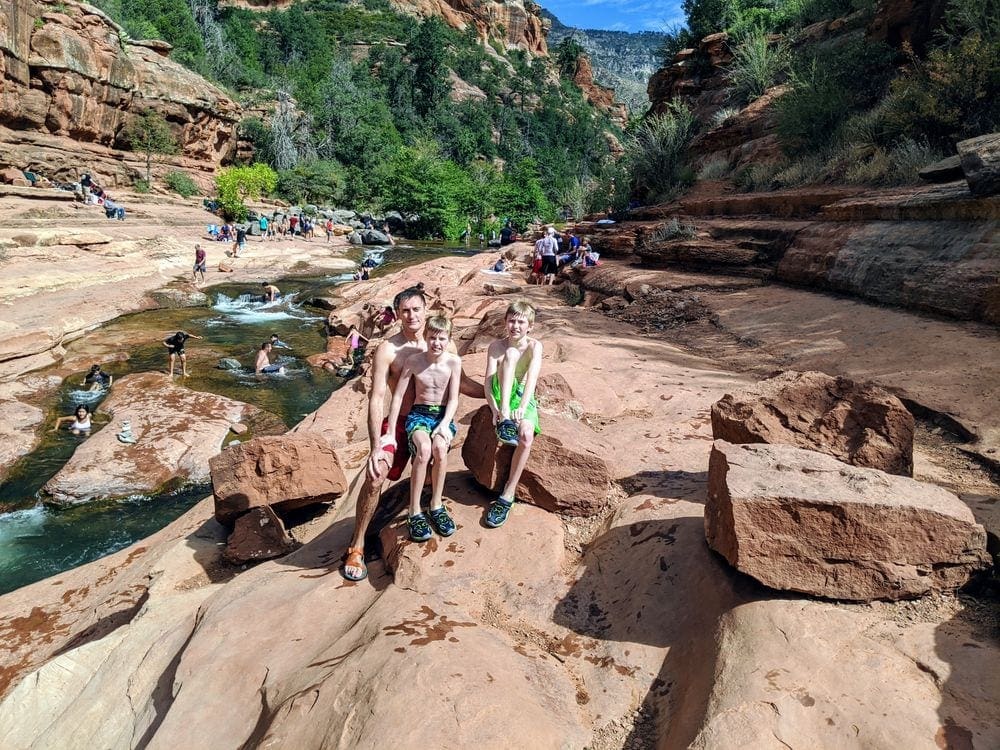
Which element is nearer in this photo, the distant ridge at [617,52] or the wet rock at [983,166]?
the wet rock at [983,166]

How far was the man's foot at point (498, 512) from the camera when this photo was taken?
10.8ft

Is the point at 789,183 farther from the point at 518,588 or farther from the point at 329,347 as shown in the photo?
the point at 518,588

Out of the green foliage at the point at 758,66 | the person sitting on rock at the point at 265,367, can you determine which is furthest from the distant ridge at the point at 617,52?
the person sitting on rock at the point at 265,367

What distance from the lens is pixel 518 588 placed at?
2.93 metres

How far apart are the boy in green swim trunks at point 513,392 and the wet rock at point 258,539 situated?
1981 millimetres

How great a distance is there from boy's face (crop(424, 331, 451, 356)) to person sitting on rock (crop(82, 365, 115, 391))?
9.06m

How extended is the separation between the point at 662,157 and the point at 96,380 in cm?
1482

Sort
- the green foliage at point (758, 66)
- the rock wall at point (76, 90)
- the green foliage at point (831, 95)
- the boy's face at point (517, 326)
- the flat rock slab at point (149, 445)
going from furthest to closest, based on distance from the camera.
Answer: the rock wall at point (76, 90), the green foliage at point (758, 66), the green foliage at point (831, 95), the flat rock slab at point (149, 445), the boy's face at point (517, 326)

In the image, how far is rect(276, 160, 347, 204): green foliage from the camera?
39625 mm

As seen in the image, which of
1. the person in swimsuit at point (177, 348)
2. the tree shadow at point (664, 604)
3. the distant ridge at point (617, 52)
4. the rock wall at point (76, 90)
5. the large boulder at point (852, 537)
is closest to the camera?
the tree shadow at point (664, 604)

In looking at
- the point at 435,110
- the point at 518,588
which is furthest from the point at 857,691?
the point at 435,110

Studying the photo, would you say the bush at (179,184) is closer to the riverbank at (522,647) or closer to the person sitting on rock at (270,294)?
the person sitting on rock at (270,294)

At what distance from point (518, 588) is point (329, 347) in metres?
11.1

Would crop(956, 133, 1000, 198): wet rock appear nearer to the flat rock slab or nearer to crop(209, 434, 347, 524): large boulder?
Result: crop(209, 434, 347, 524): large boulder
